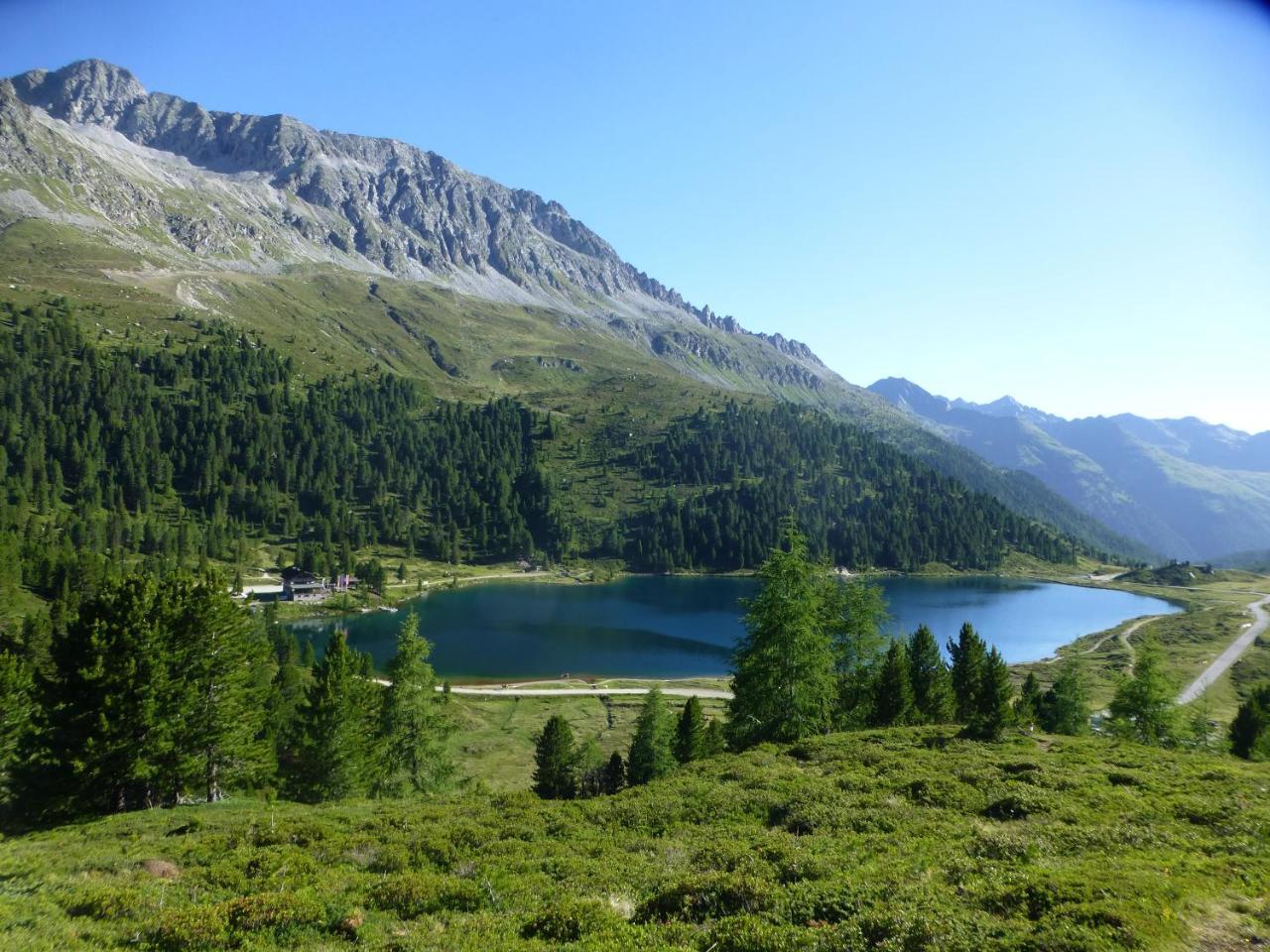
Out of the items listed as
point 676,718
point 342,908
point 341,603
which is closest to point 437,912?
point 342,908

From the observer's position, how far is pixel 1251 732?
5178 centimetres

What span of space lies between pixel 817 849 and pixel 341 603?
478 ft

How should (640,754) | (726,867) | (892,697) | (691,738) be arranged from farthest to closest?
(691,738) < (640,754) < (892,697) < (726,867)

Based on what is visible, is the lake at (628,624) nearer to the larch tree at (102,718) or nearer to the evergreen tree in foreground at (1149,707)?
the evergreen tree in foreground at (1149,707)

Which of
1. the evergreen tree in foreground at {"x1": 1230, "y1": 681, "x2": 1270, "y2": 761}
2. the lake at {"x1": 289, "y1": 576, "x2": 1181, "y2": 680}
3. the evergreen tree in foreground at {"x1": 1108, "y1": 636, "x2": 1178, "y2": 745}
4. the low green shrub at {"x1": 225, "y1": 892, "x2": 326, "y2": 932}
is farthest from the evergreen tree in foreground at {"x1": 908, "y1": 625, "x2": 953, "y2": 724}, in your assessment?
the low green shrub at {"x1": 225, "y1": 892, "x2": 326, "y2": 932}

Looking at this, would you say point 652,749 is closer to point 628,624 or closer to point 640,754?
point 640,754

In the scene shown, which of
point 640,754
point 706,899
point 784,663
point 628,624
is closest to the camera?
point 706,899

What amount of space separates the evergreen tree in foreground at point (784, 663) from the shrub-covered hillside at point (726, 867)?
9804 mm

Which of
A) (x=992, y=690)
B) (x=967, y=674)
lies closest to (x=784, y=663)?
(x=992, y=690)

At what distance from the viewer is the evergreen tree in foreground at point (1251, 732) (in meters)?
48.1

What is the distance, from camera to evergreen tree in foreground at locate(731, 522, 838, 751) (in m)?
36.2

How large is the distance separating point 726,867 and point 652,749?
3379cm

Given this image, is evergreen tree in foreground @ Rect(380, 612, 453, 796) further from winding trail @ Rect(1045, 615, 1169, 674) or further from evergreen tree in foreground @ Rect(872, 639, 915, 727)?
winding trail @ Rect(1045, 615, 1169, 674)

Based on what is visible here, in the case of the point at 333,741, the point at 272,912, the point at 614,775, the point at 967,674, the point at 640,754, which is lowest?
the point at 614,775
